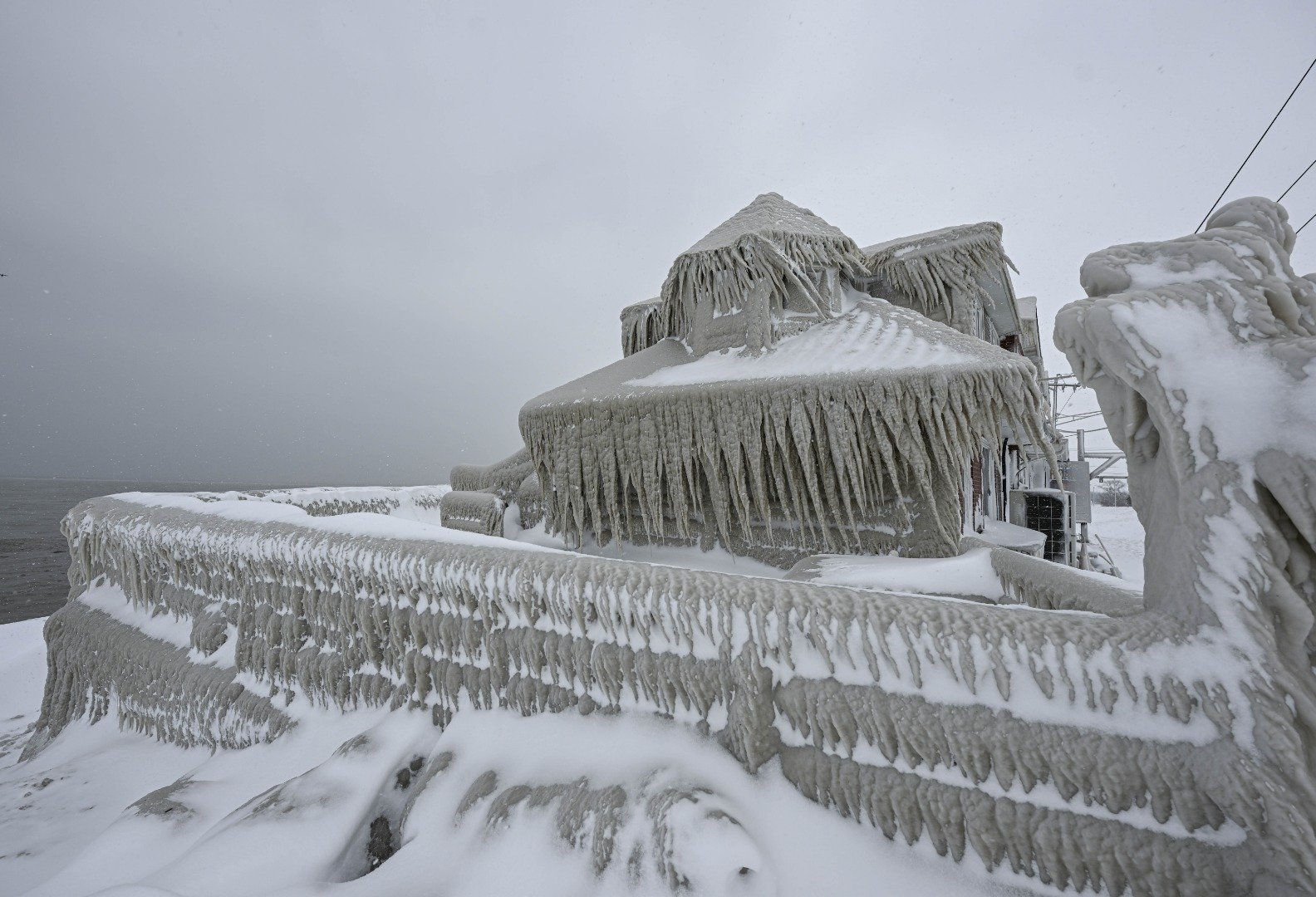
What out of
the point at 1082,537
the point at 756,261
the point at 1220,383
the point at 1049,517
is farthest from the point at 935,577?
the point at 1082,537

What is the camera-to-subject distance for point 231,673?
2.59 m

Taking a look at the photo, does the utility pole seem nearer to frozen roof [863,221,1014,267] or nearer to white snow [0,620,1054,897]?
frozen roof [863,221,1014,267]

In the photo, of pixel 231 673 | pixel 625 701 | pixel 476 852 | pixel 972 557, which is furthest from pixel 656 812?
pixel 231 673

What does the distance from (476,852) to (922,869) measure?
3.91 ft

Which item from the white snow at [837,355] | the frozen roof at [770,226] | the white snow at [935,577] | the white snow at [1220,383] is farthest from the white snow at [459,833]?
the frozen roof at [770,226]

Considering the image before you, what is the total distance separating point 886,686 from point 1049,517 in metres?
9.46

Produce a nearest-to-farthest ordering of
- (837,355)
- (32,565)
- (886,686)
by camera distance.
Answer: (886,686), (837,355), (32,565)

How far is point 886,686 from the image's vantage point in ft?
4.07

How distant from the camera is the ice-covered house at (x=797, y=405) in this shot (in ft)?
9.73

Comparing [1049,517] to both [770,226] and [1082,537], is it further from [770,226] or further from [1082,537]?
[770,226]

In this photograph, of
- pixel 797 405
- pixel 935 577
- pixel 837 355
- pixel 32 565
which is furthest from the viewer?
pixel 32 565

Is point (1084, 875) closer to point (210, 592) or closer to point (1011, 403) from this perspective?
point (1011, 403)

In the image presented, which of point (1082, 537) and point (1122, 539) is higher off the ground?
point (1082, 537)

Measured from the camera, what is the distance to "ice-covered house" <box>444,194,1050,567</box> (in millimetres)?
2965
